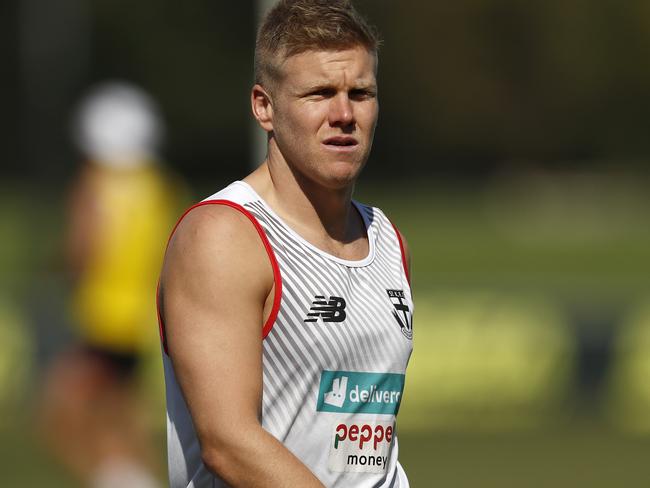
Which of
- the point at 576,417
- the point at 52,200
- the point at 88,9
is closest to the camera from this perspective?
the point at 576,417

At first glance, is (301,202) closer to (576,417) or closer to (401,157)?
(576,417)

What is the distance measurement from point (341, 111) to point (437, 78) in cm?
5137

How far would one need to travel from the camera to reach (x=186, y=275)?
329 cm

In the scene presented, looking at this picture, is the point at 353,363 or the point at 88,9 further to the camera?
the point at 88,9

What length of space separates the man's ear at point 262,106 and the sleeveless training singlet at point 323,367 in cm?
18

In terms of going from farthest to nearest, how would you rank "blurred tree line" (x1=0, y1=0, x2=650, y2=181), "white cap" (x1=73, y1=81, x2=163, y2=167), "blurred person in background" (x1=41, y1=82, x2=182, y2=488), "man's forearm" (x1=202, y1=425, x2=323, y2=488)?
"blurred tree line" (x1=0, y1=0, x2=650, y2=181) < "white cap" (x1=73, y1=81, x2=163, y2=167) < "blurred person in background" (x1=41, y1=82, x2=182, y2=488) < "man's forearm" (x1=202, y1=425, x2=323, y2=488)

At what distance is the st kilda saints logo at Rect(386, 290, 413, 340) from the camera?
145 inches

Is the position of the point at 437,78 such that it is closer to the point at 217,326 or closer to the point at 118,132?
the point at 118,132

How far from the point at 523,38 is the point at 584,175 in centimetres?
617


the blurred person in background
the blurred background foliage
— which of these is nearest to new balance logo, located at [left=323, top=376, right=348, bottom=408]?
the blurred person in background

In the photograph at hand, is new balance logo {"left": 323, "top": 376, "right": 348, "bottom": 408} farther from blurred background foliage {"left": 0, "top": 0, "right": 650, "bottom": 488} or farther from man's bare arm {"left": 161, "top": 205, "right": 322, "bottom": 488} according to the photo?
blurred background foliage {"left": 0, "top": 0, "right": 650, "bottom": 488}

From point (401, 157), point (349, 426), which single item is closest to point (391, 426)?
point (349, 426)

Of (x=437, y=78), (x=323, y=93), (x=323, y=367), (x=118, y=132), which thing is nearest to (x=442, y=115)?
(x=437, y=78)

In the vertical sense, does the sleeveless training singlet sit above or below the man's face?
below
